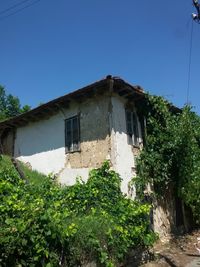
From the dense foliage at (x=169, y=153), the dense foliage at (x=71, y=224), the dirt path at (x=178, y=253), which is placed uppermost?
the dense foliage at (x=169, y=153)

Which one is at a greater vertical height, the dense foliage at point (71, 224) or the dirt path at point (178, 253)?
the dense foliage at point (71, 224)

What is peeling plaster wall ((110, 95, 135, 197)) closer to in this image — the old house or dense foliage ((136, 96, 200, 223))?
the old house

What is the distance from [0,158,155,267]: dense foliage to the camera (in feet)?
19.0

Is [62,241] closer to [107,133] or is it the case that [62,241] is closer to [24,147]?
[107,133]

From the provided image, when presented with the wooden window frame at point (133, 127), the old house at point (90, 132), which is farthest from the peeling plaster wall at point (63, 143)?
the wooden window frame at point (133, 127)

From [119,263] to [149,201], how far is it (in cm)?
389

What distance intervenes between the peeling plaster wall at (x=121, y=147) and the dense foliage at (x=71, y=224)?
606 mm

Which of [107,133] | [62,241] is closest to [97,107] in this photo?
[107,133]

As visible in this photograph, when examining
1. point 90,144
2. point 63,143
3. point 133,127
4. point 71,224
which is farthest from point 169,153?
point 71,224

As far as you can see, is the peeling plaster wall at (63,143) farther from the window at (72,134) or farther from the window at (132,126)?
the window at (132,126)

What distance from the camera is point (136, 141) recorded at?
12.2 m

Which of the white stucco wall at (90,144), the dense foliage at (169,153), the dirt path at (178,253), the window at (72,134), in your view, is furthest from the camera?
the dense foliage at (169,153)

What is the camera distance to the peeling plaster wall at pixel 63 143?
1135cm

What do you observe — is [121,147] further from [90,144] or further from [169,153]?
[169,153]
